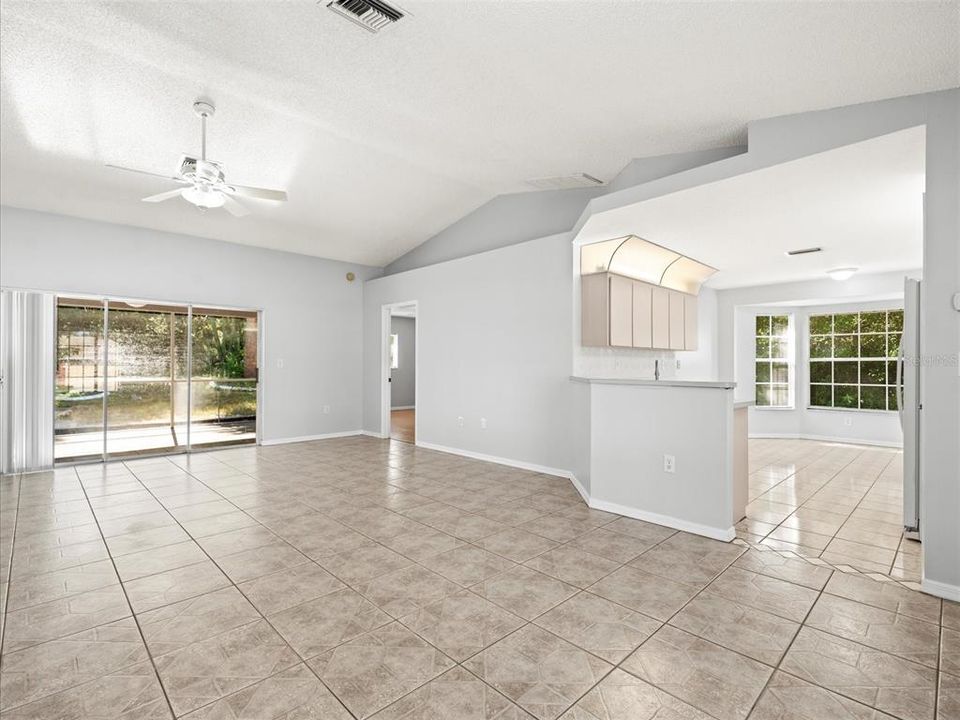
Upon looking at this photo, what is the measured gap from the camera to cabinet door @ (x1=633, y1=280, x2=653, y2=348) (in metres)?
5.44

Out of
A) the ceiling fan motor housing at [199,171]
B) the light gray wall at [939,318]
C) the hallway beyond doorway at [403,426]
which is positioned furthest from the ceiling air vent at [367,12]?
the hallway beyond doorway at [403,426]

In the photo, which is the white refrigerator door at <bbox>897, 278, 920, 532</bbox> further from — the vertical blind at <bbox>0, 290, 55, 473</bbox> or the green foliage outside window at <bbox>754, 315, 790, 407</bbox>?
the vertical blind at <bbox>0, 290, 55, 473</bbox>

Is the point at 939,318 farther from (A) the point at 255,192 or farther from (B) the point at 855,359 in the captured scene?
(B) the point at 855,359

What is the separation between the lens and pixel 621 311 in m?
5.14

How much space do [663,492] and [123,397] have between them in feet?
21.0

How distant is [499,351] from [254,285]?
3.79 m

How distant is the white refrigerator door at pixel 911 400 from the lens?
10.8ft

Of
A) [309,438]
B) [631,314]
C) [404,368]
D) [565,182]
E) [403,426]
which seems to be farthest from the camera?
[404,368]

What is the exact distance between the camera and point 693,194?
3471 millimetres

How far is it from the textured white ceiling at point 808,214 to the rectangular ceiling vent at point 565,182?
52cm

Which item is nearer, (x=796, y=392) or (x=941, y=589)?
(x=941, y=589)

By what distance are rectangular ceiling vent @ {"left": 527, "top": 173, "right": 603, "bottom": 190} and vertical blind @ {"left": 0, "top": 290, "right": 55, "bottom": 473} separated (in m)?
5.57

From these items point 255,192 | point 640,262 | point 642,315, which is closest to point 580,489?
point 642,315

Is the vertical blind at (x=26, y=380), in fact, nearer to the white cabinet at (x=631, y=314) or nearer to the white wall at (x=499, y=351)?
the white wall at (x=499, y=351)
